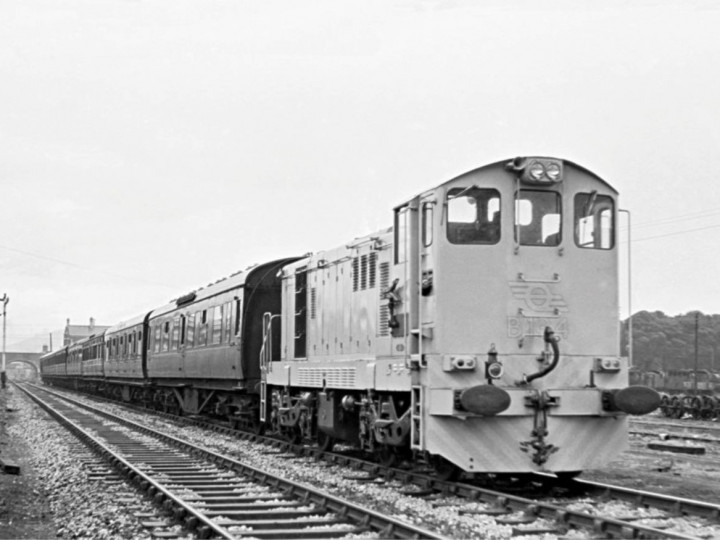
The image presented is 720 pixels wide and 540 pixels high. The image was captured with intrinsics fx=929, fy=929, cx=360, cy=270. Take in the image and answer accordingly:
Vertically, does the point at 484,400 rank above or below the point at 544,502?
above

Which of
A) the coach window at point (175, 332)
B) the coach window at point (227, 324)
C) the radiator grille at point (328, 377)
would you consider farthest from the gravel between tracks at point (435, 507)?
the coach window at point (175, 332)

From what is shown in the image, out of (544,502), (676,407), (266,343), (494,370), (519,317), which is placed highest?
(519,317)

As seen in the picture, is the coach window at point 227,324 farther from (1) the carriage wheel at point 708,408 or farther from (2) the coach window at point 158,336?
(1) the carriage wheel at point 708,408

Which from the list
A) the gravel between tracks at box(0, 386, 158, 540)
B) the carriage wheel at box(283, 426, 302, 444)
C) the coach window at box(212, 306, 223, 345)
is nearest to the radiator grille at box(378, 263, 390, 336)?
the gravel between tracks at box(0, 386, 158, 540)

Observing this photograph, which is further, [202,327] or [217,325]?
[202,327]

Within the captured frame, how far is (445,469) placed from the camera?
11477 mm

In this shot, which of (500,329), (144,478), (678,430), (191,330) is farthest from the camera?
(191,330)

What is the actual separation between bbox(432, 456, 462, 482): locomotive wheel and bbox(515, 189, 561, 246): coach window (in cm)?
284

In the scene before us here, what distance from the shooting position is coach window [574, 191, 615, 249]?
452 inches

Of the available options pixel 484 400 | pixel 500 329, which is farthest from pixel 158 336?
pixel 484 400

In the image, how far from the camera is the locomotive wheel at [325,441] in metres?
15.5

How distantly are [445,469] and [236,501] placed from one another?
8.53 feet

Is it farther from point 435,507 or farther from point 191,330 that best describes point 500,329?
point 191,330

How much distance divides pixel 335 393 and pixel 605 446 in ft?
15.4
